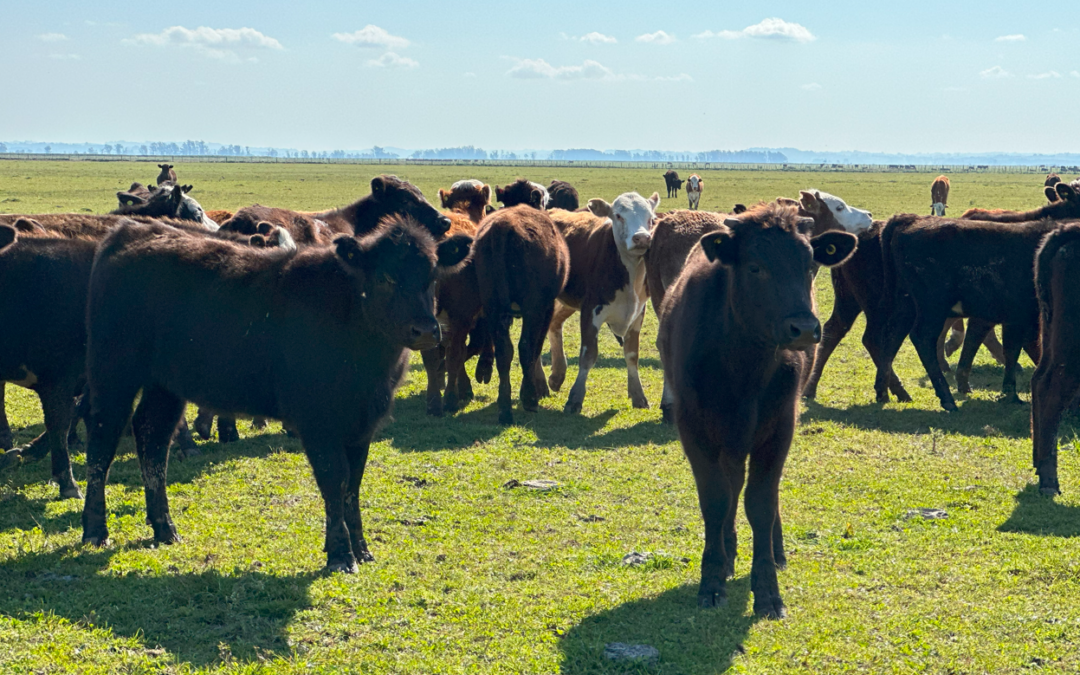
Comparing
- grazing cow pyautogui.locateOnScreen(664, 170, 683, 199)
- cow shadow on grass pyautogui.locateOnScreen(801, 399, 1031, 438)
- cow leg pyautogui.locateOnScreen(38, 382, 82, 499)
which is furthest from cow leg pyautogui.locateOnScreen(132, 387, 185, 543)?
grazing cow pyautogui.locateOnScreen(664, 170, 683, 199)

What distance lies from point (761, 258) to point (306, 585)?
3294 mm

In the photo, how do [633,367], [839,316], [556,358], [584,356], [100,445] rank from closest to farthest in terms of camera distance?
[100,445] < [584,356] < [633,367] < [839,316] < [556,358]

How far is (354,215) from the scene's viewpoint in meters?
10.5

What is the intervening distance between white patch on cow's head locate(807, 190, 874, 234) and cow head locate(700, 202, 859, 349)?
6.83 meters

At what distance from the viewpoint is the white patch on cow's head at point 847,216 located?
12055mm

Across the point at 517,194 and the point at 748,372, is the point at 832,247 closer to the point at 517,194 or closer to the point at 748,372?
the point at 748,372

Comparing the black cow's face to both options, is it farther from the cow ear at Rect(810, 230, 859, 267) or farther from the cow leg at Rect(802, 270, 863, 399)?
the cow leg at Rect(802, 270, 863, 399)

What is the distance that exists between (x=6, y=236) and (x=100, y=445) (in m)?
2.29

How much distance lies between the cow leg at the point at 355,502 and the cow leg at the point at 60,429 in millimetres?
2590

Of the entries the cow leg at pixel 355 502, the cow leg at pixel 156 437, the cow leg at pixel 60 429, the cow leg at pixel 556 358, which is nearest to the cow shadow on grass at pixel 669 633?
the cow leg at pixel 355 502

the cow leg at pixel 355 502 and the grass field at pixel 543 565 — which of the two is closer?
the grass field at pixel 543 565

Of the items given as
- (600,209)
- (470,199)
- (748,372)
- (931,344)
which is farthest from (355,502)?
(470,199)

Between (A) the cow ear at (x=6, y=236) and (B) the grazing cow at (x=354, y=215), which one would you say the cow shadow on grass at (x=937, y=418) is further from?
(A) the cow ear at (x=6, y=236)

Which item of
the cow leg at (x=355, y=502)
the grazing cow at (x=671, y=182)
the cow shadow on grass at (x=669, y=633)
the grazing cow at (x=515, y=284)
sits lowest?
the cow shadow on grass at (x=669, y=633)
